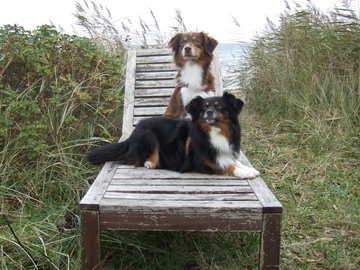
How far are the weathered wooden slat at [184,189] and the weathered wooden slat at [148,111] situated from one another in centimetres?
202

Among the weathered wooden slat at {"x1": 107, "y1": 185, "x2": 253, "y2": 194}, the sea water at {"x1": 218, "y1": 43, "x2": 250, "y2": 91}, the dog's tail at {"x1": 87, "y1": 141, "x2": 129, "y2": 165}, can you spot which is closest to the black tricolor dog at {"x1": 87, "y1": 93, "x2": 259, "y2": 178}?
the dog's tail at {"x1": 87, "y1": 141, "x2": 129, "y2": 165}

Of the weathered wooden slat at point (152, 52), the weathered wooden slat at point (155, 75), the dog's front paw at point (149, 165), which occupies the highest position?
the weathered wooden slat at point (152, 52)

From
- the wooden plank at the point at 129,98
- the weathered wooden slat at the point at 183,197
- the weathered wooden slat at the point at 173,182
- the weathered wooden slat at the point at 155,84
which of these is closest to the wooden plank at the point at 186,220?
the weathered wooden slat at the point at 183,197

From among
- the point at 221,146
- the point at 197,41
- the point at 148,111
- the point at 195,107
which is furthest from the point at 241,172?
the point at 148,111

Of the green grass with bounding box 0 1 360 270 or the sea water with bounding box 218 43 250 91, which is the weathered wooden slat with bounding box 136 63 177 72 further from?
the sea water with bounding box 218 43 250 91

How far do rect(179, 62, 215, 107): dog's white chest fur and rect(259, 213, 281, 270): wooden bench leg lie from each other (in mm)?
1885

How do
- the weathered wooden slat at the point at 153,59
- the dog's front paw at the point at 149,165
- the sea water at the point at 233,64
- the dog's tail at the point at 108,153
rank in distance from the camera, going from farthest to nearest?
the sea water at the point at 233,64
the weathered wooden slat at the point at 153,59
the dog's tail at the point at 108,153
the dog's front paw at the point at 149,165

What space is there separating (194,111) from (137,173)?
0.64 metres

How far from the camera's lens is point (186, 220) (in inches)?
100

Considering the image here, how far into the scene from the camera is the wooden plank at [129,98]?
15.1 feet

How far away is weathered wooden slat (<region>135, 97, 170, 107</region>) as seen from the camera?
500 cm

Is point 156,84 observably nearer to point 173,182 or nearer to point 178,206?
→ point 173,182

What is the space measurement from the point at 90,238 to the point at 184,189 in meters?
0.68

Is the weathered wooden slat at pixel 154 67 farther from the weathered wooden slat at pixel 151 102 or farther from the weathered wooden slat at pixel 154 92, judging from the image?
the weathered wooden slat at pixel 151 102
